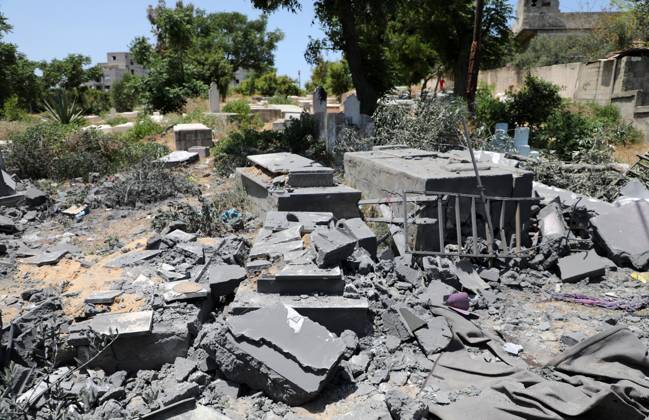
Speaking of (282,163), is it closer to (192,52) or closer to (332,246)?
(332,246)

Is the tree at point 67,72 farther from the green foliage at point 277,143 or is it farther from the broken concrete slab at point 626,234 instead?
the broken concrete slab at point 626,234

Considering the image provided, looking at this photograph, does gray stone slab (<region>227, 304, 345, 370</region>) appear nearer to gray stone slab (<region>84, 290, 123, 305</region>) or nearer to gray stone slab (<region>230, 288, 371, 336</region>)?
gray stone slab (<region>230, 288, 371, 336</region>)

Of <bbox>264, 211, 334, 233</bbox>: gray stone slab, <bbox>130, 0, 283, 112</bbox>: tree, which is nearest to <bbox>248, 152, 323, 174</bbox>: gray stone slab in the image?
<bbox>264, 211, 334, 233</bbox>: gray stone slab

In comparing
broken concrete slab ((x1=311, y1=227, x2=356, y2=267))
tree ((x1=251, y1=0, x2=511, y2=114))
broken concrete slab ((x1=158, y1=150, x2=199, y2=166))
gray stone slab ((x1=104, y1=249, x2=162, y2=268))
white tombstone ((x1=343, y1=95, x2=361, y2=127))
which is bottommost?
gray stone slab ((x1=104, y1=249, x2=162, y2=268))

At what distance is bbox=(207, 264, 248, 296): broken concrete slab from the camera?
4.03 meters

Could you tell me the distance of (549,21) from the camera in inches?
1328

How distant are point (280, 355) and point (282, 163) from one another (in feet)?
15.1

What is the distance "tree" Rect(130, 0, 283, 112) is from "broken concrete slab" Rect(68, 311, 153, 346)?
606 inches

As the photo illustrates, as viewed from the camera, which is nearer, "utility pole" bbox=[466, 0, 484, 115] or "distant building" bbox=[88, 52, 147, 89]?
"utility pole" bbox=[466, 0, 484, 115]

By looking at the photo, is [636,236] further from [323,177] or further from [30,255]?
[30,255]

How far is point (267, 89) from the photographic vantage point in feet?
108

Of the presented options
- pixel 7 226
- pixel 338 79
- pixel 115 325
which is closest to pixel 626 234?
pixel 115 325

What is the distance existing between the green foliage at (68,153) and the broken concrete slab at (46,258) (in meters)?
3.84

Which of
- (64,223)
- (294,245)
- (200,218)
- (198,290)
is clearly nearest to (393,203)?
(294,245)
